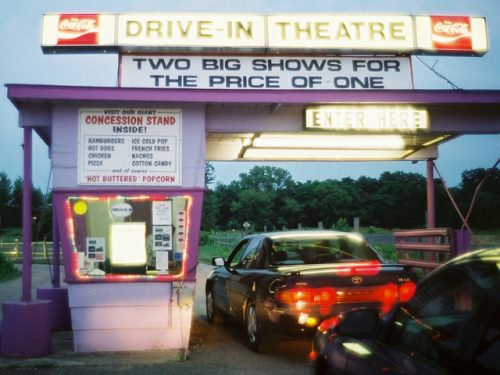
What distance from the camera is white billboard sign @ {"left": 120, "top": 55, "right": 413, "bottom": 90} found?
404 inches

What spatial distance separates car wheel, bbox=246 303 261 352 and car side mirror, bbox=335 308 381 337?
438 centimetres

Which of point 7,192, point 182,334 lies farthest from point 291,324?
point 7,192

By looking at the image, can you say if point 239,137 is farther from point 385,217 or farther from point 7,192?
point 7,192

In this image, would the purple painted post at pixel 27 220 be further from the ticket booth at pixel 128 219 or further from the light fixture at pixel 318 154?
the light fixture at pixel 318 154

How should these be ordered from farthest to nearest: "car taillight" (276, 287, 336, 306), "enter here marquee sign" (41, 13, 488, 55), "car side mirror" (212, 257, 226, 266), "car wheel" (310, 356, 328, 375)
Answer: "enter here marquee sign" (41, 13, 488, 55)
"car side mirror" (212, 257, 226, 266)
"car taillight" (276, 287, 336, 306)
"car wheel" (310, 356, 328, 375)

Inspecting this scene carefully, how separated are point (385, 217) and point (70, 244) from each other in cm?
8926

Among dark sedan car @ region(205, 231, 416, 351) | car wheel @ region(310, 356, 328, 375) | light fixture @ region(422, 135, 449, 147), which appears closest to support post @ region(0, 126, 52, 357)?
dark sedan car @ region(205, 231, 416, 351)

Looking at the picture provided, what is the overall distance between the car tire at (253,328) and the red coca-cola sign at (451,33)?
6127 mm

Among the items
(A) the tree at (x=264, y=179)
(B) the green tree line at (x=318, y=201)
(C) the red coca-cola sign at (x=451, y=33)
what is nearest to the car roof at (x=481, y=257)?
(C) the red coca-cola sign at (x=451, y=33)

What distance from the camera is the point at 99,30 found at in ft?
35.2

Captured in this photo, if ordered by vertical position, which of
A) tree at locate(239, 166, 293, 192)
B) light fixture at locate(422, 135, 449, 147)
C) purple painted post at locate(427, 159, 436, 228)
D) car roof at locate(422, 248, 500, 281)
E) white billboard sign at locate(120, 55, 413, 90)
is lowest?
car roof at locate(422, 248, 500, 281)

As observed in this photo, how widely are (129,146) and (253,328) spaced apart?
2.92 meters

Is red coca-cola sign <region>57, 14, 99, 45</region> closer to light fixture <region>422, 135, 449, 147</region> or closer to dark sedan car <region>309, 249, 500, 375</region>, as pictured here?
light fixture <region>422, 135, 449, 147</region>

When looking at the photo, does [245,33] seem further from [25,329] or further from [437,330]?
[437,330]
